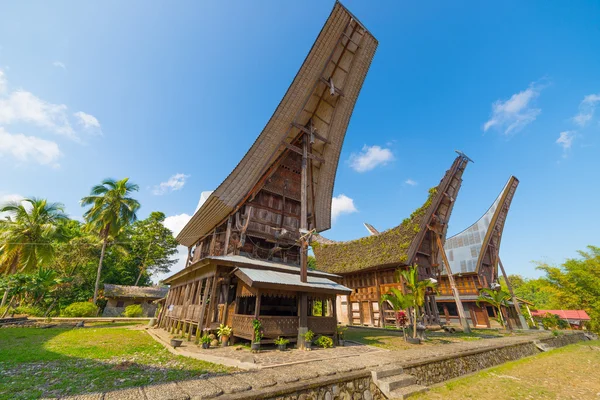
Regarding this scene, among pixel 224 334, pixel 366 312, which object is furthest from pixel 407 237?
pixel 224 334

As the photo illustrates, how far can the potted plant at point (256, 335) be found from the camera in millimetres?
7762

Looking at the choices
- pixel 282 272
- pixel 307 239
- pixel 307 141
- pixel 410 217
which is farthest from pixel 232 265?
pixel 410 217

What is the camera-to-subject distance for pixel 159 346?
9.33 metres

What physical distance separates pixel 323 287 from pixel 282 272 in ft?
7.66

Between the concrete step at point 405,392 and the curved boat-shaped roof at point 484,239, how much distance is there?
22.5 metres

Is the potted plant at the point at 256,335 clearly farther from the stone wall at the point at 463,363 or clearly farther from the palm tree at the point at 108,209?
the palm tree at the point at 108,209

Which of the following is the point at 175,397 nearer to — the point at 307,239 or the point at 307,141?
the point at 307,239

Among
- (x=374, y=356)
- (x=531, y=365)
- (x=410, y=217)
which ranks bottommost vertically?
(x=531, y=365)

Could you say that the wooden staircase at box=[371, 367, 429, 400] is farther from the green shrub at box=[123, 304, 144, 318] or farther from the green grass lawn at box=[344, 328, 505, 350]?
the green shrub at box=[123, 304, 144, 318]

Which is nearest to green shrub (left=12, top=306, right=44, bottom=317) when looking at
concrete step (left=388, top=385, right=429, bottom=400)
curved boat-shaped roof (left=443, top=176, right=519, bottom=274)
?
concrete step (left=388, top=385, right=429, bottom=400)

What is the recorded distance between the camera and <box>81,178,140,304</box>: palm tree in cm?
2645

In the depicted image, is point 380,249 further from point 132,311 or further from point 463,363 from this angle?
point 132,311

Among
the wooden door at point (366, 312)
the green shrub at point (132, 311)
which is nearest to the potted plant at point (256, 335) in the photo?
the wooden door at point (366, 312)

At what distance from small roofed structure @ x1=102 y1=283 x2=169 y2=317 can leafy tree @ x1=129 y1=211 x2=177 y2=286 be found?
5.55 meters
